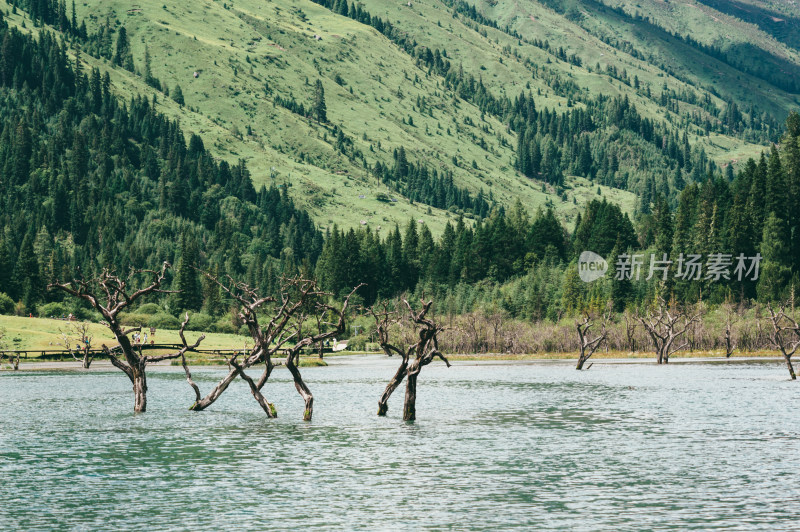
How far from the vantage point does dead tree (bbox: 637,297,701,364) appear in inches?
5581

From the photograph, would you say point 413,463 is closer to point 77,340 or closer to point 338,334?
point 338,334

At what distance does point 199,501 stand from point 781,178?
181 m

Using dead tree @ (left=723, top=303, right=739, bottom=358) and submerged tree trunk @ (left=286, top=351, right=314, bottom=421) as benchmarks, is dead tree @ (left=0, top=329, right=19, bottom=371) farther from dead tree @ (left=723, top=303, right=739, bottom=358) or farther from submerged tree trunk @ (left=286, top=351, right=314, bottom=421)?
dead tree @ (left=723, top=303, right=739, bottom=358)

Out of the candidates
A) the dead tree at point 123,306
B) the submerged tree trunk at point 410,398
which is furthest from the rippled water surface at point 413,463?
the dead tree at point 123,306

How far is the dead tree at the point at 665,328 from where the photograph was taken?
14175 centimetres

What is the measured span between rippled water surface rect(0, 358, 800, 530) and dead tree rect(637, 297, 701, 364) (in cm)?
5902

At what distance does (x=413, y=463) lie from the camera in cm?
4494

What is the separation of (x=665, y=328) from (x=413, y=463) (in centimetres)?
12336

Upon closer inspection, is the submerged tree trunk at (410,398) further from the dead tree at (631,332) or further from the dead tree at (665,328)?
the dead tree at (631,332)

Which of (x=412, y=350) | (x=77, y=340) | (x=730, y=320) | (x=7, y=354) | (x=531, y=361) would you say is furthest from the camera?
(x=730, y=320)

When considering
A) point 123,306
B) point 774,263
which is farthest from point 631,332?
point 123,306

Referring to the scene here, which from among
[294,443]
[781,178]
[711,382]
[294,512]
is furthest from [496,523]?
[781,178]

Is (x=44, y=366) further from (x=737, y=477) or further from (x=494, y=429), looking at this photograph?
(x=737, y=477)

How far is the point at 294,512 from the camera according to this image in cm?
3400
